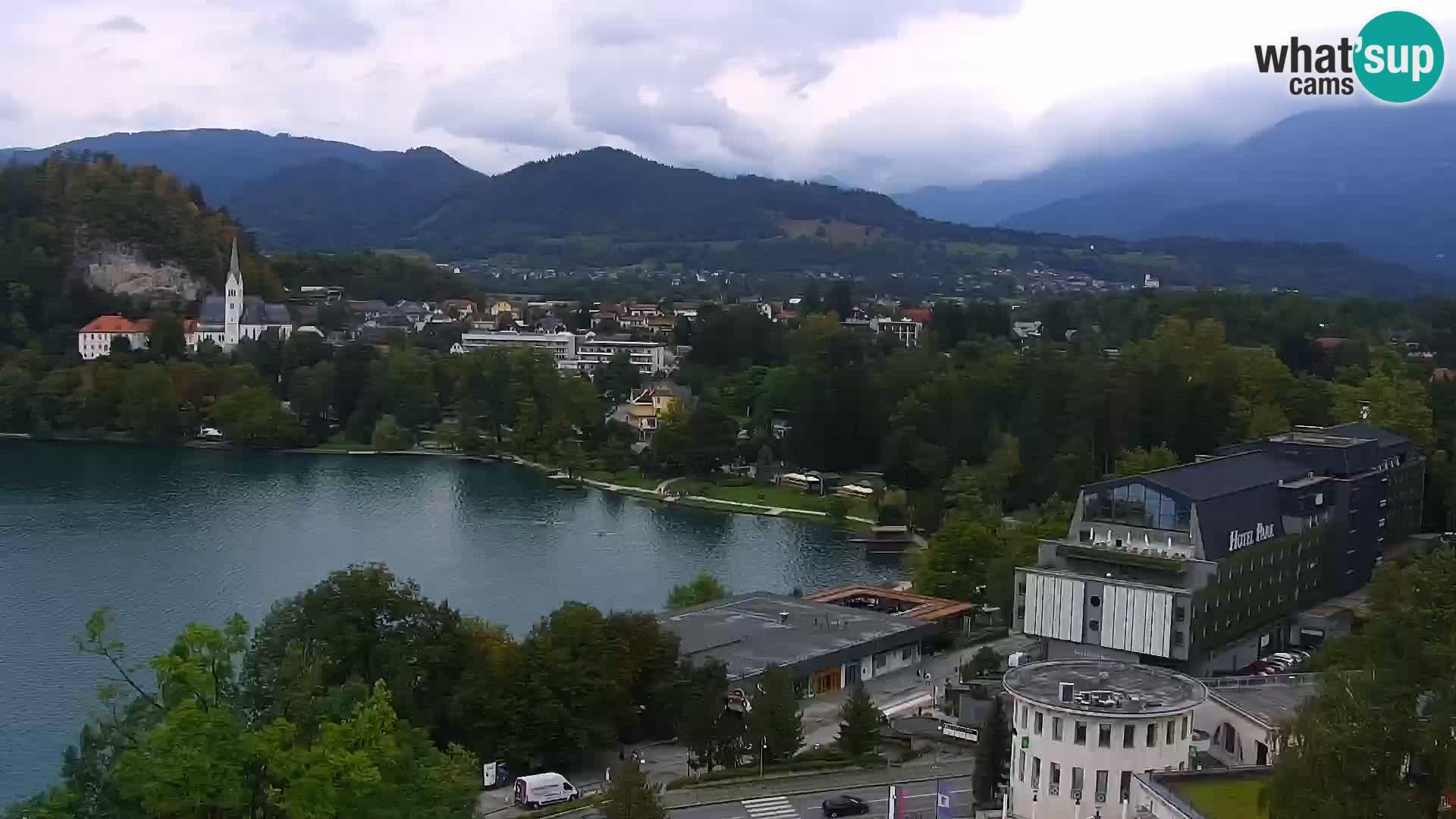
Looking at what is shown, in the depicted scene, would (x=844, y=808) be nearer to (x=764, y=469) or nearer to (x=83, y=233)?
(x=764, y=469)

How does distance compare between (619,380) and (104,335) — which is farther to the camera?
(104,335)

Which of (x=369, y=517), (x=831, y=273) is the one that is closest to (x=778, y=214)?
(x=831, y=273)

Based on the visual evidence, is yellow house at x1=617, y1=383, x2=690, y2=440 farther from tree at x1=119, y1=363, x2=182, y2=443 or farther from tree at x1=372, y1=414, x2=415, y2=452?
tree at x1=119, y1=363, x2=182, y2=443

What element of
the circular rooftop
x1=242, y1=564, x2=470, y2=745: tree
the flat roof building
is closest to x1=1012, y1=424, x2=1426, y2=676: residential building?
the flat roof building

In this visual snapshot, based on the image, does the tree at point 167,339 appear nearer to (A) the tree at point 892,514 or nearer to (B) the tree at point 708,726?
(A) the tree at point 892,514

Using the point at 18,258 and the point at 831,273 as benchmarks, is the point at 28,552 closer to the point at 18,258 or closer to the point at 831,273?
the point at 18,258

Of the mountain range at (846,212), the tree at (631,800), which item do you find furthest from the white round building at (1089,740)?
the mountain range at (846,212)

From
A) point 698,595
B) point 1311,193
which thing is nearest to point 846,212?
point 1311,193

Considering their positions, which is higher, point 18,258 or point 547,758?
point 18,258
